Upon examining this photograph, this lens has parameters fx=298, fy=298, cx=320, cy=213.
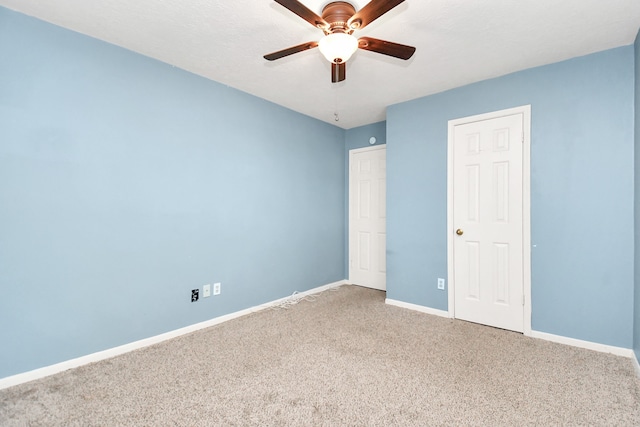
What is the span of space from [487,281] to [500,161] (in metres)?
1.16

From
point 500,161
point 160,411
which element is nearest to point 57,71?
point 160,411

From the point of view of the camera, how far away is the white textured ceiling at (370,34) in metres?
1.87

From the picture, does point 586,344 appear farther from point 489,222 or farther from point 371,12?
point 371,12

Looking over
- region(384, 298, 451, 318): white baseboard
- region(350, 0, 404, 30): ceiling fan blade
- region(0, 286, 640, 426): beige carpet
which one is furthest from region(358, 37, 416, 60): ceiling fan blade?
region(384, 298, 451, 318): white baseboard

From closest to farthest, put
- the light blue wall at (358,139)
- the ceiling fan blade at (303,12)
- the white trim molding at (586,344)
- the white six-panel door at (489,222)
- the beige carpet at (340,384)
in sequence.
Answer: the ceiling fan blade at (303,12)
the beige carpet at (340,384)
the white trim molding at (586,344)
the white six-panel door at (489,222)
the light blue wall at (358,139)

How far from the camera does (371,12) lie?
5.02 feet

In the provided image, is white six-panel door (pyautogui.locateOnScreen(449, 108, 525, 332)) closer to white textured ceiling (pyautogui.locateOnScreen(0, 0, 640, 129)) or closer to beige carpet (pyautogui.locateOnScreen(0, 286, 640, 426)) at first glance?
beige carpet (pyautogui.locateOnScreen(0, 286, 640, 426))

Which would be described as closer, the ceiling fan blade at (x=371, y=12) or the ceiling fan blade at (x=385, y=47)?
the ceiling fan blade at (x=371, y=12)

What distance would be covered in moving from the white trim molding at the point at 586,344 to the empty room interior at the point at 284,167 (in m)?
0.02

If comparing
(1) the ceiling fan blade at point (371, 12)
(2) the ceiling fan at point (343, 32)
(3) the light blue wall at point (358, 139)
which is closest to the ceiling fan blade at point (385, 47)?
(2) the ceiling fan at point (343, 32)

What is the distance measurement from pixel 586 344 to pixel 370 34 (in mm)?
2953

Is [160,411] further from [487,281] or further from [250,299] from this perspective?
[487,281]

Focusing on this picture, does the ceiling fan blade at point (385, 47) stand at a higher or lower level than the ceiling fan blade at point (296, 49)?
lower

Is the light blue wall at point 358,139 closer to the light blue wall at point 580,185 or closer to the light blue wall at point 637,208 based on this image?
the light blue wall at point 580,185
